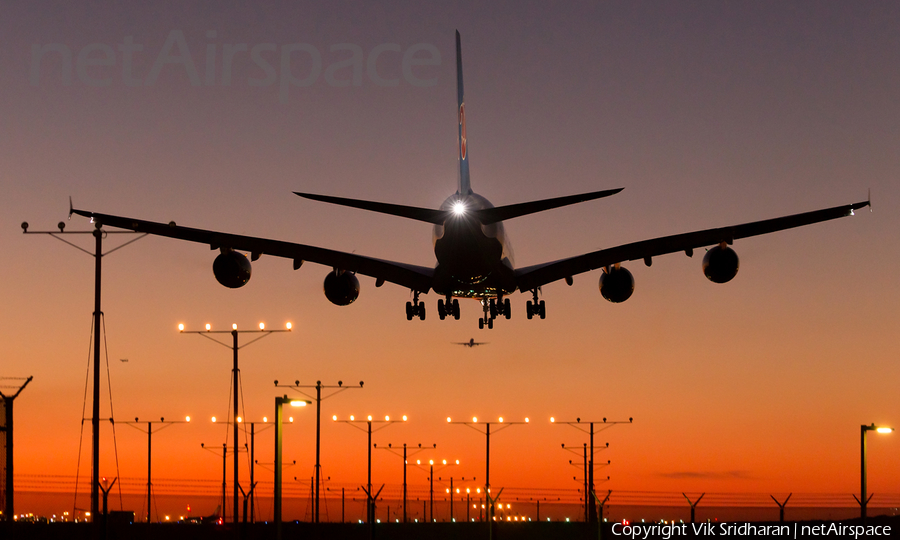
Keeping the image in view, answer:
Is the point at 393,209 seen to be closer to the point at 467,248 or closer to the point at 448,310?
the point at 467,248

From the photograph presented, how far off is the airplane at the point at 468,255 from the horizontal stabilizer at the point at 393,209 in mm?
39

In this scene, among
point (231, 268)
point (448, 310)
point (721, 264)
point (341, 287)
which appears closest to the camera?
point (231, 268)

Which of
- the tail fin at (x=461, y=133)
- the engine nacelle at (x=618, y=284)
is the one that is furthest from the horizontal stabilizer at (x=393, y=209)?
the engine nacelle at (x=618, y=284)

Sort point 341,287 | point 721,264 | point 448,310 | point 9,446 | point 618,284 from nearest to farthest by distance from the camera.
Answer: point 9,446
point 721,264
point 341,287
point 618,284
point 448,310

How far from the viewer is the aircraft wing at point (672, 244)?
34.3 meters

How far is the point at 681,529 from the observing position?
42.5 m

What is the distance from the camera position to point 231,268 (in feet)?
115

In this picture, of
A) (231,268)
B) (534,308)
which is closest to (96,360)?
(231,268)

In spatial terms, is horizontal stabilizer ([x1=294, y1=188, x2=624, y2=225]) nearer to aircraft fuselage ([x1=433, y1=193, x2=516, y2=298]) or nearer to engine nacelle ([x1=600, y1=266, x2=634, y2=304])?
aircraft fuselage ([x1=433, y1=193, x2=516, y2=298])

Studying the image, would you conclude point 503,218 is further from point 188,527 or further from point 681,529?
point 188,527

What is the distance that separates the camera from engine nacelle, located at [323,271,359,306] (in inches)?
1486

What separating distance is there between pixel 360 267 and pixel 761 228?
520 inches

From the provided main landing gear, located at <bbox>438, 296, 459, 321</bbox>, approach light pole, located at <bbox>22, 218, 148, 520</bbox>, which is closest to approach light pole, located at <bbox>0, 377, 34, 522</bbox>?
approach light pole, located at <bbox>22, 218, 148, 520</bbox>

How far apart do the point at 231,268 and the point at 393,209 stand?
811cm
